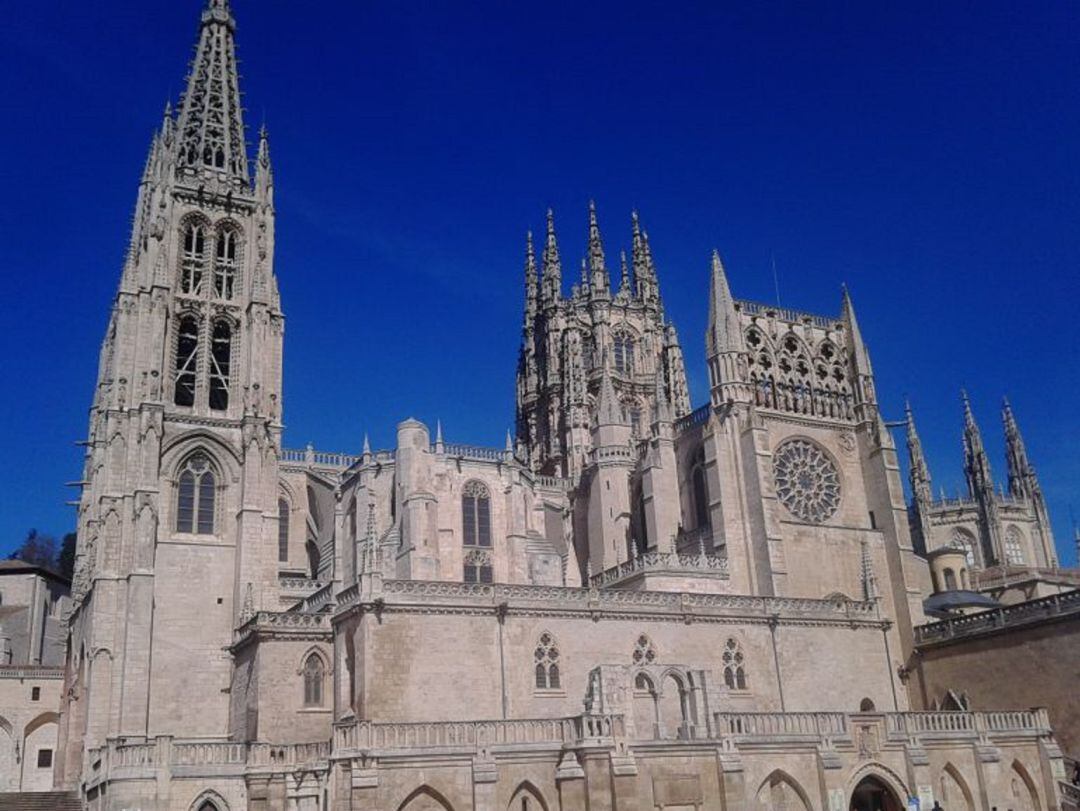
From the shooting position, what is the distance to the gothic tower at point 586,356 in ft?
212

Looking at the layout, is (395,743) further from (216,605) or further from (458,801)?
(216,605)

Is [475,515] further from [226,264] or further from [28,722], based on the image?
[28,722]

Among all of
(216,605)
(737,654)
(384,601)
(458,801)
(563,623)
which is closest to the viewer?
(458,801)

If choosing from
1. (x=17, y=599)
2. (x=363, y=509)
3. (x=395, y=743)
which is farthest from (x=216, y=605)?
(x=17, y=599)

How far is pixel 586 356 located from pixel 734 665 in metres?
33.0

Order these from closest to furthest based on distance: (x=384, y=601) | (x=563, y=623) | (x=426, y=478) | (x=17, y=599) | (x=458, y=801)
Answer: (x=458, y=801) → (x=384, y=601) → (x=563, y=623) → (x=426, y=478) → (x=17, y=599)

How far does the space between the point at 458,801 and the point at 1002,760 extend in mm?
17274

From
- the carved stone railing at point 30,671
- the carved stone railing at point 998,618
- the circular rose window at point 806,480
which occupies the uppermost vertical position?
the circular rose window at point 806,480

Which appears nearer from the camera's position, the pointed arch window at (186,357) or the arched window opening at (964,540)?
the pointed arch window at (186,357)

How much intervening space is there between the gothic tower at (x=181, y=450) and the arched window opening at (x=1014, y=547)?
163 feet

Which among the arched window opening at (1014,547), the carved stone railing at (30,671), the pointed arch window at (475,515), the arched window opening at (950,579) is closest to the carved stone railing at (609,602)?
the pointed arch window at (475,515)

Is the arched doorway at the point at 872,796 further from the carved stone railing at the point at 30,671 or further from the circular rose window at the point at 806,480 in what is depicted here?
the carved stone railing at the point at 30,671

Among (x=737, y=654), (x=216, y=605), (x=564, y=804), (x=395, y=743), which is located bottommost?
(x=564, y=804)

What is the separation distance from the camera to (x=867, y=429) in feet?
159
